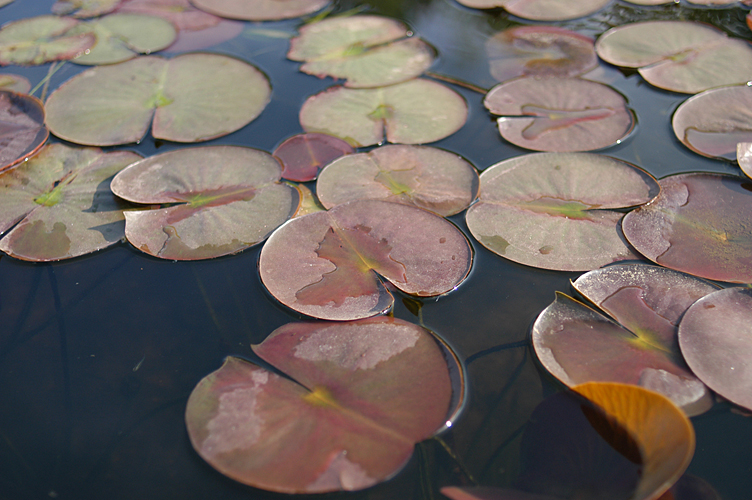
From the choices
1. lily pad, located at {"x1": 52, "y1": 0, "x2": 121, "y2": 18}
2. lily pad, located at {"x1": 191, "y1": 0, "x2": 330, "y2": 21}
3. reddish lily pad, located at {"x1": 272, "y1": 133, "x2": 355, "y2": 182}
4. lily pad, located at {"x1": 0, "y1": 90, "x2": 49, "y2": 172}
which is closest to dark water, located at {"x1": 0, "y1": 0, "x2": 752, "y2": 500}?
reddish lily pad, located at {"x1": 272, "y1": 133, "x2": 355, "y2": 182}

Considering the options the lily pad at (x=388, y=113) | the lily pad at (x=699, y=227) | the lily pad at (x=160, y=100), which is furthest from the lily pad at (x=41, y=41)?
A: the lily pad at (x=699, y=227)

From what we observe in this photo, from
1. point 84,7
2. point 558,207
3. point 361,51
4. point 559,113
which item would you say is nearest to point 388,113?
point 361,51

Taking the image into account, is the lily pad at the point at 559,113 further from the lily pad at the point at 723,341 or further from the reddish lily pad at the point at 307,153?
the lily pad at the point at 723,341

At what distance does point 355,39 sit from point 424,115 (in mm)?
952

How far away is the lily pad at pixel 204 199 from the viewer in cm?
172

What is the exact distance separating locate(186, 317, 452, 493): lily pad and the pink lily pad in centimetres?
34

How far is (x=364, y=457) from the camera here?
3.80 ft

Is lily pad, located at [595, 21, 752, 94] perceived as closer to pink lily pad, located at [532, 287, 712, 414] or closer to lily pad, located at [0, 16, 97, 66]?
pink lily pad, located at [532, 287, 712, 414]

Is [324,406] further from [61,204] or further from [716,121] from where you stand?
[716,121]

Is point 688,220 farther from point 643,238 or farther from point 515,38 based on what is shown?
point 515,38

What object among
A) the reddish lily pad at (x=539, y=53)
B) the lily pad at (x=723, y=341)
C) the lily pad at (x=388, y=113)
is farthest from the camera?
the reddish lily pad at (x=539, y=53)

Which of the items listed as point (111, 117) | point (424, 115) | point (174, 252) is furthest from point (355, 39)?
point (174, 252)

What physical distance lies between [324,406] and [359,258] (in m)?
0.54

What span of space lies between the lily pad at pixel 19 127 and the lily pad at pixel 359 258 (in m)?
1.36
